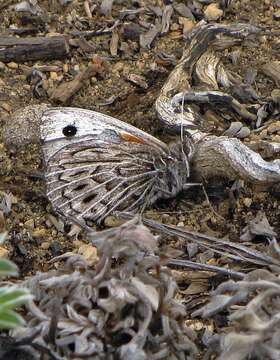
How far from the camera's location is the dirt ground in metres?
3.02

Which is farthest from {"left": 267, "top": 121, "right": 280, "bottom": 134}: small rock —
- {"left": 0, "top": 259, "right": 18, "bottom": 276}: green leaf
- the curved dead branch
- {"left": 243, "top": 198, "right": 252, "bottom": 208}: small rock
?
{"left": 0, "top": 259, "right": 18, "bottom": 276}: green leaf

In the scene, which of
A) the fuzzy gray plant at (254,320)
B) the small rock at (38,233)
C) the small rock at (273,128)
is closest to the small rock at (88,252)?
the small rock at (38,233)

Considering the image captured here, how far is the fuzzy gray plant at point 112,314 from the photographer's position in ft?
7.26

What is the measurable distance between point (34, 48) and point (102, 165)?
690 millimetres

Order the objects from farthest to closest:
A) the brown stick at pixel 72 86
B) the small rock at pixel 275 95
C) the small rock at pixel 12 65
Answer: the small rock at pixel 12 65 < the brown stick at pixel 72 86 < the small rock at pixel 275 95

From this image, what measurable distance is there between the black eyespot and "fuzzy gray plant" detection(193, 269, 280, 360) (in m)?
1.17

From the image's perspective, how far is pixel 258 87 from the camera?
11.5 ft

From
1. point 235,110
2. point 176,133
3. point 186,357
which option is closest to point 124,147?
point 176,133

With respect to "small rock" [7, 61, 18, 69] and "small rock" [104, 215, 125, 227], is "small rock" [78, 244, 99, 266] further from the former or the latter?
"small rock" [7, 61, 18, 69]

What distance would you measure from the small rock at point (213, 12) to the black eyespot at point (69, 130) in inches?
34.2

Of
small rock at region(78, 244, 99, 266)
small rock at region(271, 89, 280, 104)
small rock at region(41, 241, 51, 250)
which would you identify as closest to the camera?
small rock at region(78, 244, 99, 266)

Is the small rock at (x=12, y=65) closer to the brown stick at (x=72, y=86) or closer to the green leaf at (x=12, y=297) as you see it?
the brown stick at (x=72, y=86)

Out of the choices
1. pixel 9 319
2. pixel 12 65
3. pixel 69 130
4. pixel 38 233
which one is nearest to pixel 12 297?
pixel 9 319

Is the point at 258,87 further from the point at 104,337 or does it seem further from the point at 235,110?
the point at 104,337
